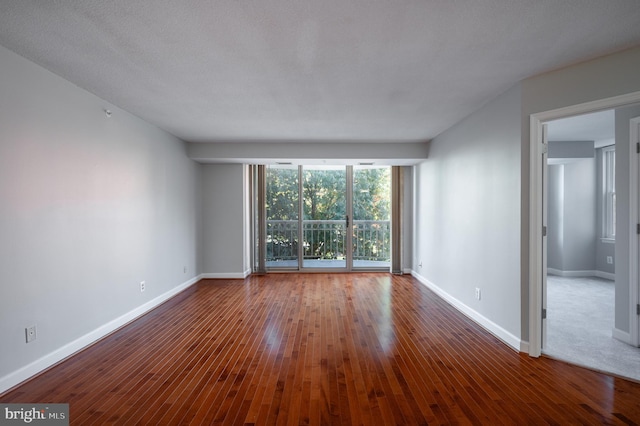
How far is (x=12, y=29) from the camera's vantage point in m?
1.98

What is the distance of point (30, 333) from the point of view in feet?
7.72

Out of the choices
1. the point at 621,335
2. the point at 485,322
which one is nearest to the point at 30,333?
the point at 485,322

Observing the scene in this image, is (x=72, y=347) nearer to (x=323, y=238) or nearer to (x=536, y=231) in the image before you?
(x=536, y=231)

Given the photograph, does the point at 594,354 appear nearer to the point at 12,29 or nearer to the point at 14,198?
the point at 14,198

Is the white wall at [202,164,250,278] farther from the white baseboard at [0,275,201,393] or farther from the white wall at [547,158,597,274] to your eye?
the white wall at [547,158,597,274]

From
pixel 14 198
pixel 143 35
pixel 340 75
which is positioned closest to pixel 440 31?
pixel 340 75

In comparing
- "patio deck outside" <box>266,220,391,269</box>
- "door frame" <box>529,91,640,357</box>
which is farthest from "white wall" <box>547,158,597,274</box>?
"door frame" <box>529,91,640,357</box>

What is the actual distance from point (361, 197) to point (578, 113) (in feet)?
13.7

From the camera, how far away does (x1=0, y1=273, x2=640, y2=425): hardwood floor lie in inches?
75.7

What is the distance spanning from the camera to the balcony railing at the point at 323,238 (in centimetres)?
648

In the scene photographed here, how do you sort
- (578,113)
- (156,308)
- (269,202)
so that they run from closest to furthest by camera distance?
(578,113) < (156,308) < (269,202)

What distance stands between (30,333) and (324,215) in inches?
190

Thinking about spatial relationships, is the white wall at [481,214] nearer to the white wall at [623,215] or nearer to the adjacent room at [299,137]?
the adjacent room at [299,137]

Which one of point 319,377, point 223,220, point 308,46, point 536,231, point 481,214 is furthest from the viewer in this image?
point 223,220
